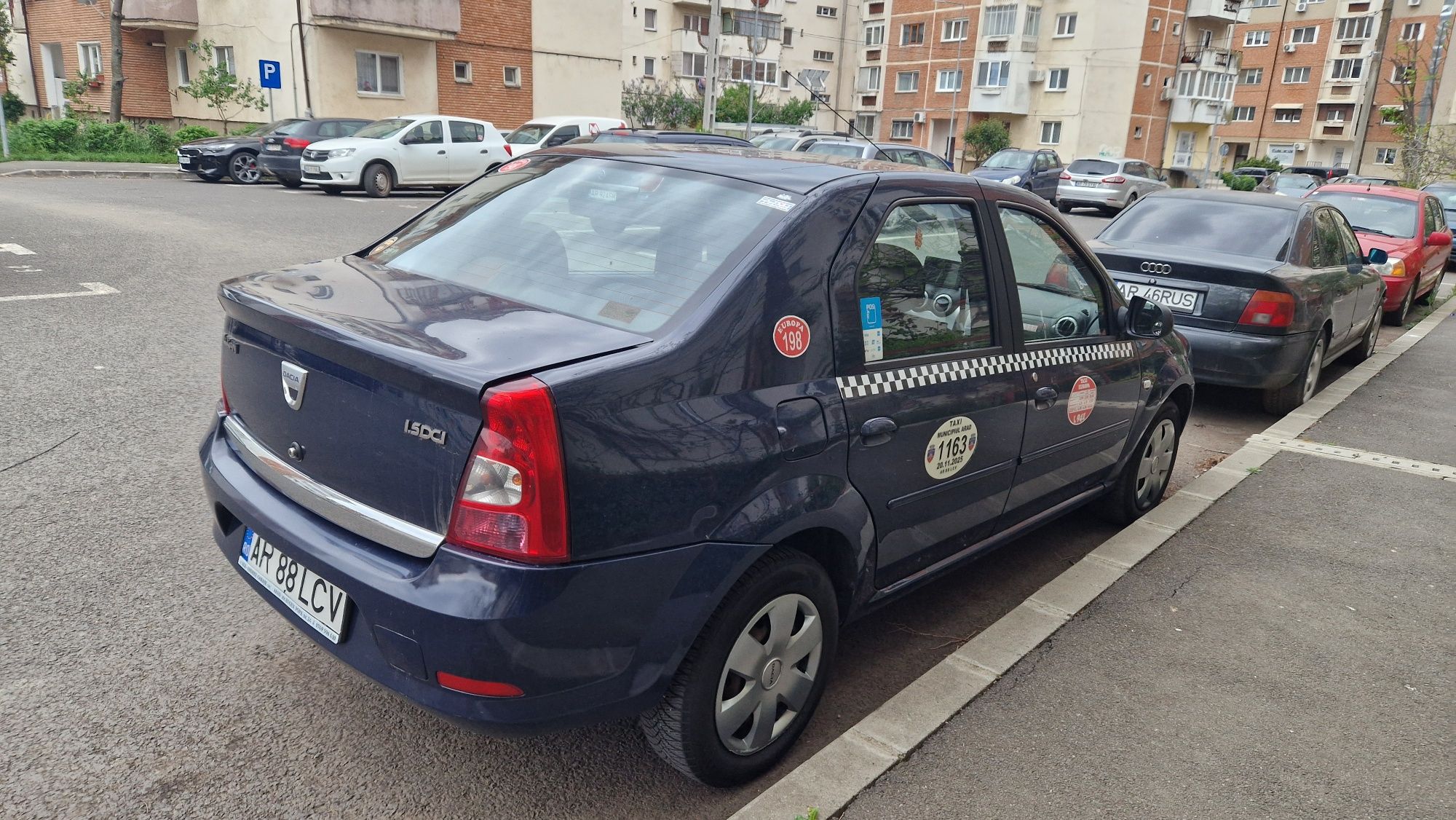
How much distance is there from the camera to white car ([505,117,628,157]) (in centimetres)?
2188

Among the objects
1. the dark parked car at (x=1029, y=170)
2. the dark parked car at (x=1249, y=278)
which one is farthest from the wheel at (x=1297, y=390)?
the dark parked car at (x=1029, y=170)

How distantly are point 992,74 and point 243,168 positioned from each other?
A: 46.4 m

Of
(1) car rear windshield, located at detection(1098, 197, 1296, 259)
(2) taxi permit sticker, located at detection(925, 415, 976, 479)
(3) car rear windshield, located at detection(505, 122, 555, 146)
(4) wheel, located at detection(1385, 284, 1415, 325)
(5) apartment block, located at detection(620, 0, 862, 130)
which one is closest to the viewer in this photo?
(2) taxi permit sticker, located at detection(925, 415, 976, 479)

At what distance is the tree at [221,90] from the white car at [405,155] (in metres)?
8.90

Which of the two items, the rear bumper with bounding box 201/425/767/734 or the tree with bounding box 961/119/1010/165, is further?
the tree with bounding box 961/119/1010/165

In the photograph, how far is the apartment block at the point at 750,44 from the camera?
6134 cm

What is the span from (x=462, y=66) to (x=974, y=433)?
31664 millimetres

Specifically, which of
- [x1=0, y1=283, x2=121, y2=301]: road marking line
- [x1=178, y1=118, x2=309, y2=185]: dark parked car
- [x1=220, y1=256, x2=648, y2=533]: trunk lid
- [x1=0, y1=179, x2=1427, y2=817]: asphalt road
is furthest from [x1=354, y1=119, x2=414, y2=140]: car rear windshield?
[x1=220, y1=256, x2=648, y2=533]: trunk lid

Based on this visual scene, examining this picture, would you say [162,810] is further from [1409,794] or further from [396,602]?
[1409,794]

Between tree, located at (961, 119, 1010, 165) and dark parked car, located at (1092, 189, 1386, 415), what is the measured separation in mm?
49866

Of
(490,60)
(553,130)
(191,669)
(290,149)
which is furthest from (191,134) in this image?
(191,669)

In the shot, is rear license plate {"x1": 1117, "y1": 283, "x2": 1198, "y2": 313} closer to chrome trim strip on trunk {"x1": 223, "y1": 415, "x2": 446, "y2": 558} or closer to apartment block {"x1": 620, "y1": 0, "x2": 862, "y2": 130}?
chrome trim strip on trunk {"x1": 223, "y1": 415, "x2": 446, "y2": 558}

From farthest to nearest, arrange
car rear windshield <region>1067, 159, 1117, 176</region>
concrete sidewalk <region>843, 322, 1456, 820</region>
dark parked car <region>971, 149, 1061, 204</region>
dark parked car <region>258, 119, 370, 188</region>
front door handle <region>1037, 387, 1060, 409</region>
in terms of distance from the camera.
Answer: car rear windshield <region>1067, 159, 1117, 176</region>
dark parked car <region>971, 149, 1061, 204</region>
dark parked car <region>258, 119, 370, 188</region>
front door handle <region>1037, 387, 1060, 409</region>
concrete sidewalk <region>843, 322, 1456, 820</region>

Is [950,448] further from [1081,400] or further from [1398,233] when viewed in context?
[1398,233]
